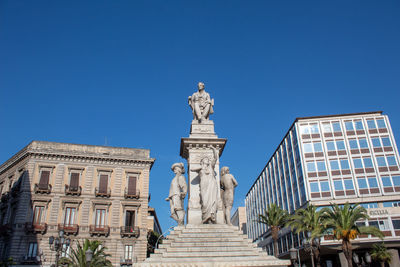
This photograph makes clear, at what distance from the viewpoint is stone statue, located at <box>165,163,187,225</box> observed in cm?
1123

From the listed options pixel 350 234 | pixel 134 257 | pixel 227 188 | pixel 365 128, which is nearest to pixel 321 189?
pixel 365 128

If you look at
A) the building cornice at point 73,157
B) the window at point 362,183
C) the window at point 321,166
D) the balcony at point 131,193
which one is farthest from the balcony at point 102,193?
the window at point 362,183

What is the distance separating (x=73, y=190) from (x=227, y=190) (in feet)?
92.5

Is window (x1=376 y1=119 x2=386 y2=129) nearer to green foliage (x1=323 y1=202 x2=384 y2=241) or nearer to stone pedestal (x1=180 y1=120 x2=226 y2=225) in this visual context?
green foliage (x1=323 y1=202 x2=384 y2=241)

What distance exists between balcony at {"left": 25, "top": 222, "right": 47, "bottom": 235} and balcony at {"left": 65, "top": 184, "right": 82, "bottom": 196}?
3939mm

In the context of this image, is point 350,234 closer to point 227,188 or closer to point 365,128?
point 227,188

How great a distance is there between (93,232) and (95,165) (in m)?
7.60

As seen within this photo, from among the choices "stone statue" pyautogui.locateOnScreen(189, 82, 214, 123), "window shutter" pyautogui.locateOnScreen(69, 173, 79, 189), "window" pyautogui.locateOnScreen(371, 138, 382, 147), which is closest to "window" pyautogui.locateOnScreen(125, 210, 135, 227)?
"window shutter" pyautogui.locateOnScreen(69, 173, 79, 189)

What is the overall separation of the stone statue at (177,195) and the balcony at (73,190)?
2696 centimetres

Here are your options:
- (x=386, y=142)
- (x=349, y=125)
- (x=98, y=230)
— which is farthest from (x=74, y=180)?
(x=386, y=142)

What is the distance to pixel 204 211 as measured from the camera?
35.0 ft

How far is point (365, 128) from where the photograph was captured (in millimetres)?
48281

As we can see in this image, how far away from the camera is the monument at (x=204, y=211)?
9375mm

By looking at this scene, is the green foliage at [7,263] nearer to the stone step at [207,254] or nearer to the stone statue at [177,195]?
the stone statue at [177,195]
